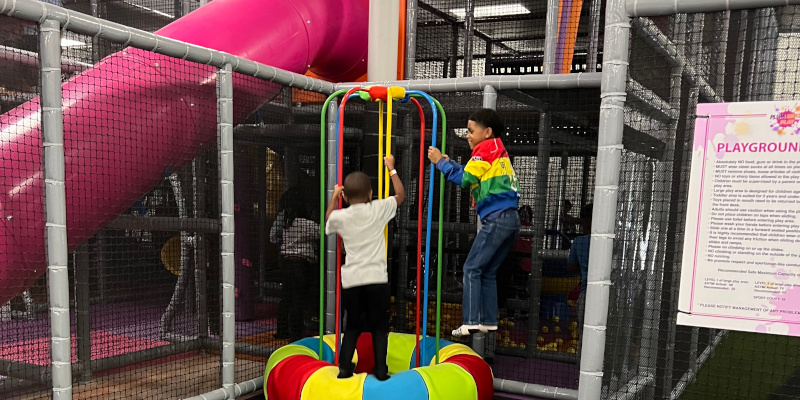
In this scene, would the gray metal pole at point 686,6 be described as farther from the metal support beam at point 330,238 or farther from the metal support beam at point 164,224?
the metal support beam at point 164,224

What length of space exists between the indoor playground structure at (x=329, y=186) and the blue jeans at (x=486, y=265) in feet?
0.66

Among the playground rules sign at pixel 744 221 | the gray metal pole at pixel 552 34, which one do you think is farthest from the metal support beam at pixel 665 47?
the gray metal pole at pixel 552 34

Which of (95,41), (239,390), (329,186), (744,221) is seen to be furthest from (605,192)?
(95,41)

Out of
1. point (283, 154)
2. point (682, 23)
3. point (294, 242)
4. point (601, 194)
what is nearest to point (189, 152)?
point (283, 154)

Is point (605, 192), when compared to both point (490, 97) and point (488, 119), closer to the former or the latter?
point (488, 119)

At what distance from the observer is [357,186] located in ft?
10.4

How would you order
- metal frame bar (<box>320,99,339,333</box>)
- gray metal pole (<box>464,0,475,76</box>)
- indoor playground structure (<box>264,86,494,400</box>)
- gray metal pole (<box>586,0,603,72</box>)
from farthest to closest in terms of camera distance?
1. gray metal pole (<box>464,0,475,76</box>)
2. gray metal pole (<box>586,0,603,72</box>)
3. metal frame bar (<box>320,99,339,333</box>)
4. indoor playground structure (<box>264,86,494,400</box>)

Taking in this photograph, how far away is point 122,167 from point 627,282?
2.59 m

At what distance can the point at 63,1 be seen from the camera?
5.25m

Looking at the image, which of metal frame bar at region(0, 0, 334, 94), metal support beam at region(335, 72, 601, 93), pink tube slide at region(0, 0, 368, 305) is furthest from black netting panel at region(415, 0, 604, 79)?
metal frame bar at region(0, 0, 334, 94)

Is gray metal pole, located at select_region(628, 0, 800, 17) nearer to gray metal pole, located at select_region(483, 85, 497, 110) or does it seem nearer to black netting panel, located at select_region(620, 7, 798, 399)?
black netting panel, located at select_region(620, 7, 798, 399)

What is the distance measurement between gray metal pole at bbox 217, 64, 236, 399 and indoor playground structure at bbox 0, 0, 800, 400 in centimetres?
1

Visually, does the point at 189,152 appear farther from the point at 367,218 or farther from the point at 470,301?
the point at 470,301

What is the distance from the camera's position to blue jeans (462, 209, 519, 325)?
10.9ft
